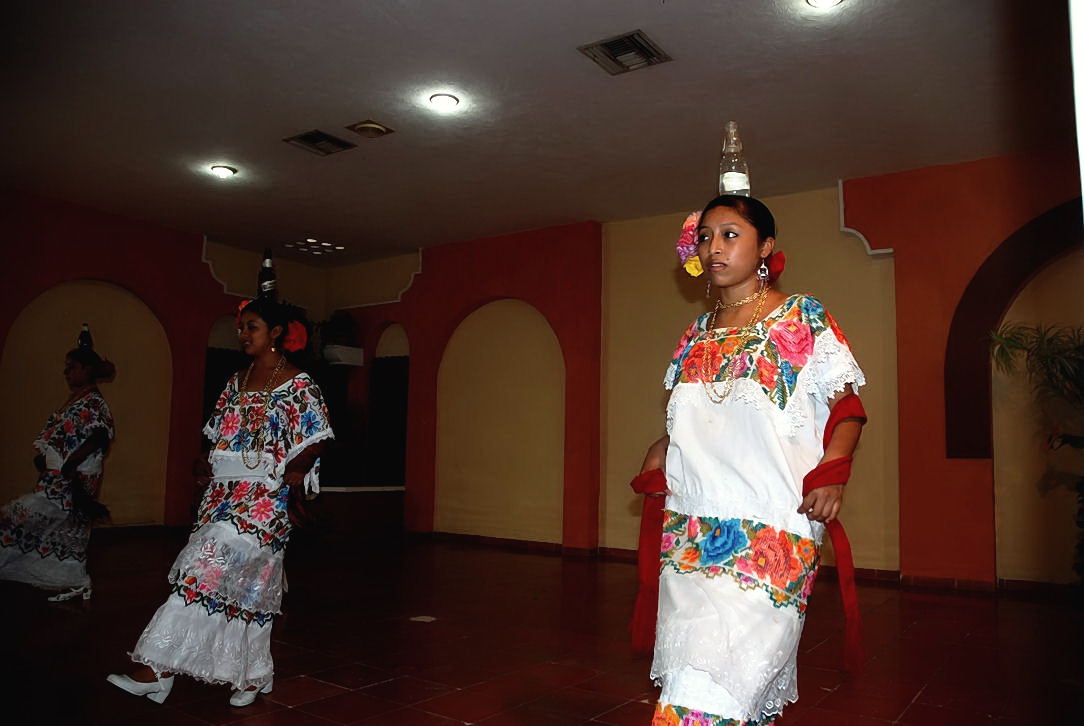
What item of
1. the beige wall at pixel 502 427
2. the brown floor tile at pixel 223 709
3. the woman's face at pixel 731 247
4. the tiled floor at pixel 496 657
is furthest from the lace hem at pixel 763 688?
the beige wall at pixel 502 427

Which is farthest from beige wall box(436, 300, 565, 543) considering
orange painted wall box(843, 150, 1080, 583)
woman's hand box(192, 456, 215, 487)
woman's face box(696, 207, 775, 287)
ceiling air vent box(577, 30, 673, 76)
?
woman's face box(696, 207, 775, 287)

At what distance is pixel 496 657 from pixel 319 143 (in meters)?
3.77

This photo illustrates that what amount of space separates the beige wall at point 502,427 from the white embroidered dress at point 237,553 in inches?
184

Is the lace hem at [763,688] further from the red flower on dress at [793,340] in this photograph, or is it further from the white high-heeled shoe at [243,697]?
the white high-heeled shoe at [243,697]

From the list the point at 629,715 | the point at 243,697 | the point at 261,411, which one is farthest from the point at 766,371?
the point at 243,697

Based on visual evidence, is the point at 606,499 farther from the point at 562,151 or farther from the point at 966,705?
the point at 966,705

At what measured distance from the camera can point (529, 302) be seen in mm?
7734

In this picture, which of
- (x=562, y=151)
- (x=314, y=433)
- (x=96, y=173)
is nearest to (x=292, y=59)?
(x=562, y=151)

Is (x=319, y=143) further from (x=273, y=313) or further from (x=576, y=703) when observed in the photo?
(x=576, y=703)

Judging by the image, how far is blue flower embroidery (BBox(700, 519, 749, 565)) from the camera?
70.2 inches

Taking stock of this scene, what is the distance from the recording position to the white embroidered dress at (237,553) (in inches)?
107

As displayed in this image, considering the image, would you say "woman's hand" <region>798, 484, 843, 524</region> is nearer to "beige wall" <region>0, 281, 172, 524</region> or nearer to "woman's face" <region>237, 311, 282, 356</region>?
"woman's face" <region>237, 311, 282, 356</region>

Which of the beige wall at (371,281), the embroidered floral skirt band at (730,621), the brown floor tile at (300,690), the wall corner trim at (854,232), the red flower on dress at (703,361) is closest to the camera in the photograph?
the embroidered floral skirt band at (730,621)

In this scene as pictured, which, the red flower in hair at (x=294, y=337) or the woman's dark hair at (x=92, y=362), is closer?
the red flower in hair at (x=294, y=337)
